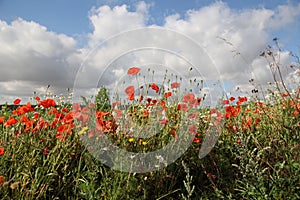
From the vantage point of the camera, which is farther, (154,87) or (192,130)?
(154,87)

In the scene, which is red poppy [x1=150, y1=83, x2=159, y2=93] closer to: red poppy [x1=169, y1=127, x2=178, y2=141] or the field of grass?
the field of grass

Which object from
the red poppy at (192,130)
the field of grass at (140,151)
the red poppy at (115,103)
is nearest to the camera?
the field of grass at (140,151)

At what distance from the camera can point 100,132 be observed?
2941mm

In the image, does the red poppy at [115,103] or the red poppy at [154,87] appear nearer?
the red poppy at [154,87]

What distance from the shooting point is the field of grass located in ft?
8.10

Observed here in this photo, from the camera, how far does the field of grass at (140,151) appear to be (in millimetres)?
2469

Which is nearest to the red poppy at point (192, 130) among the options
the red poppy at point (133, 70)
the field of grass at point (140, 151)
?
the field of grass at point (140, 151)

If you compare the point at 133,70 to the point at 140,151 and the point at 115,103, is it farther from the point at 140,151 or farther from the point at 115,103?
the point at 140,151

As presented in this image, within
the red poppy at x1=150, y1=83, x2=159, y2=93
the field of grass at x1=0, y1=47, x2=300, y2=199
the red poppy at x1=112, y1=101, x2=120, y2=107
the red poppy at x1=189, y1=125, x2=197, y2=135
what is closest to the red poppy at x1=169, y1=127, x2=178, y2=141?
the field of grass at x1=0, y1=47, x2=300, y2=199

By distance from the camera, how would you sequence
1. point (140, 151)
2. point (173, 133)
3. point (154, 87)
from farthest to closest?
point (154, 87) → point (173, 133) → point (140, 151)

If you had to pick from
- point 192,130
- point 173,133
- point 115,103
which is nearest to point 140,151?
point 173,133

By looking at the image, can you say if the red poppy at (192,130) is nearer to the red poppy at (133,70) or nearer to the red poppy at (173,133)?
the red poppy at (173,133)

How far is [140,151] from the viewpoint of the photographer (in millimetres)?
2889

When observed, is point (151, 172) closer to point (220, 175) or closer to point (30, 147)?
point (220, 175)
